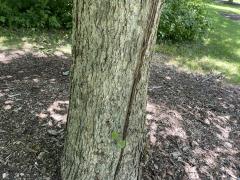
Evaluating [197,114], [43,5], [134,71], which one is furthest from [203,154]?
[43,5]

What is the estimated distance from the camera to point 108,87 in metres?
2.59

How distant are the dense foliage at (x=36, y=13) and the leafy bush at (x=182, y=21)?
6.96 ft

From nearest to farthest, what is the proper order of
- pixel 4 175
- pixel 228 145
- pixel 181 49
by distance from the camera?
pixel 4 175 < pixel 228 145 < pixel 181 49

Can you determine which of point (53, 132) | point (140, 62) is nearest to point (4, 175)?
point (53, 132)

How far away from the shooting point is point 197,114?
4.61 meters

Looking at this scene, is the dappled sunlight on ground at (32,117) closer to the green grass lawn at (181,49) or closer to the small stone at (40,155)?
the small stone at (40,155)

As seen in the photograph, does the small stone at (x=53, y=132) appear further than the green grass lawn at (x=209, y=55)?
No

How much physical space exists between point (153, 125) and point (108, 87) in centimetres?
154

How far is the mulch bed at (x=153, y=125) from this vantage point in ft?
10.8

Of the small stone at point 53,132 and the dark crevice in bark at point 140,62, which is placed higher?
the dark crevice in bark at point 140,62

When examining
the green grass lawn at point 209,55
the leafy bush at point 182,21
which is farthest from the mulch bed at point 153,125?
the leafy bush at point 182,21

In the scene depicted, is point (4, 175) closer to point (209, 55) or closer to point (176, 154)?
point (176, 154)

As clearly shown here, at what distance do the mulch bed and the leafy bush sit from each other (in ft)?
8.28

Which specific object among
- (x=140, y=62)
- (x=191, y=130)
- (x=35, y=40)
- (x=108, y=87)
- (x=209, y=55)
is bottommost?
(x=209, y=55)
